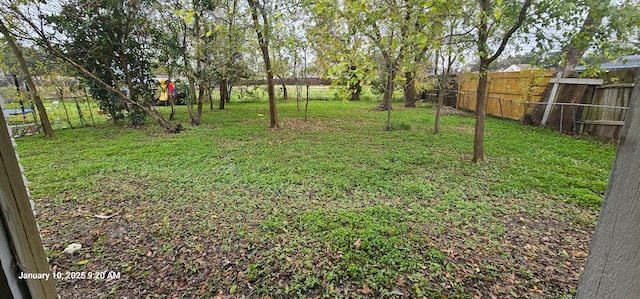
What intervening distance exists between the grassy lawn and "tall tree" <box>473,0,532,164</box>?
2.83 feet

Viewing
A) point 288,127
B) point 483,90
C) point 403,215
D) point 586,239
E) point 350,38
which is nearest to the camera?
point 350,38

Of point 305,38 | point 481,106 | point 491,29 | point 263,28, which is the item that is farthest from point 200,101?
point 491,29

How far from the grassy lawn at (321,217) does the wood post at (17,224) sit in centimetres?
155

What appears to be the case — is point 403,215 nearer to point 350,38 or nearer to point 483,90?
point 350,38

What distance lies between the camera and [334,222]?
2.80m

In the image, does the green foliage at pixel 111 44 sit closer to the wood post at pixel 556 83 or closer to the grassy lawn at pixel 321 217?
Answer: the grassy lawn at pixel 321 217

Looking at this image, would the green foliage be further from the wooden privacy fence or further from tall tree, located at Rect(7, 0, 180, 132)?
the wooden privacy fence

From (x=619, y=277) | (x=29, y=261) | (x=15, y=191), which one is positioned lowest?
(x=619, y=277)

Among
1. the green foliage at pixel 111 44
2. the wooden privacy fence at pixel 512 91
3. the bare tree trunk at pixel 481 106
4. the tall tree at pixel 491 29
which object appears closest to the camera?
the tall tree at pixel 491 29

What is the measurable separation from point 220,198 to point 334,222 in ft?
4.84

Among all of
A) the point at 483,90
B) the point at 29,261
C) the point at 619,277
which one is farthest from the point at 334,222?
the point at 483,90

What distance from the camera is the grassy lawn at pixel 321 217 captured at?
6.70ft
